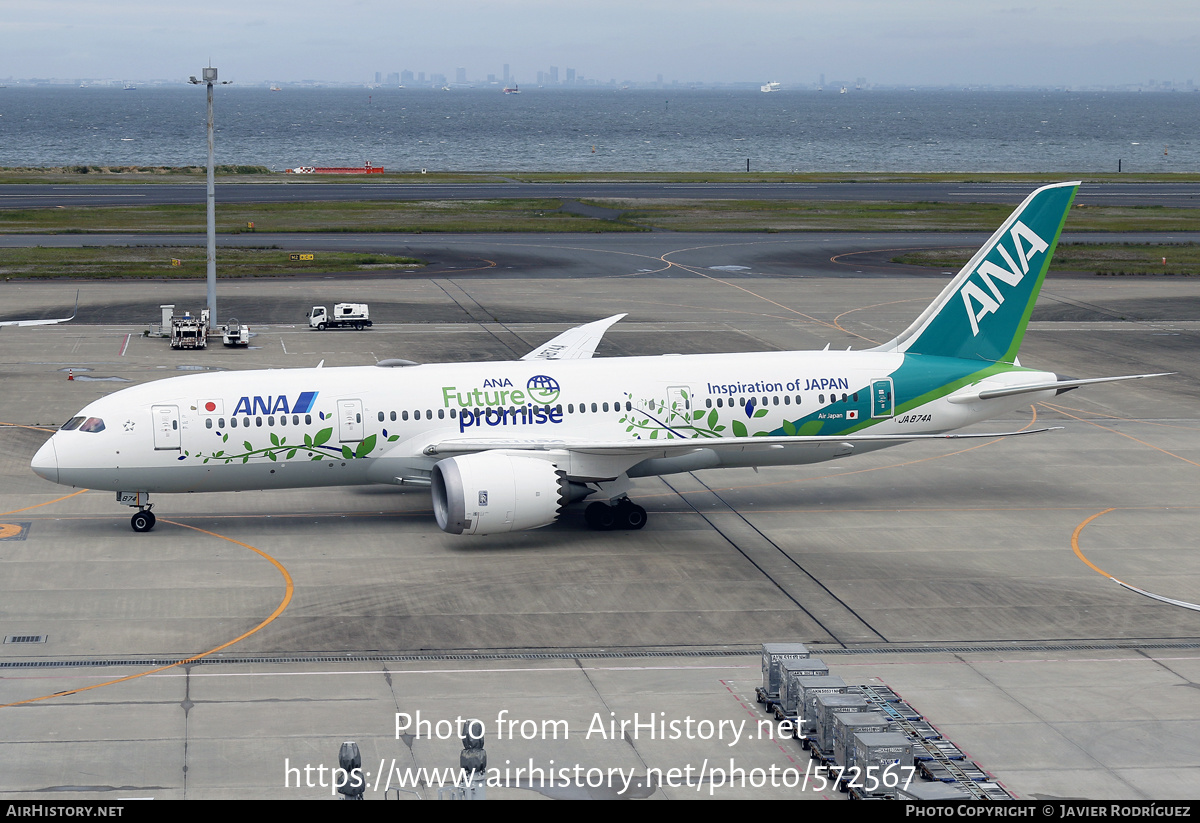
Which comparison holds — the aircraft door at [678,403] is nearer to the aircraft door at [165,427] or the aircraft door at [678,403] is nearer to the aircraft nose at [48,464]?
the aircraft door at [165,427]

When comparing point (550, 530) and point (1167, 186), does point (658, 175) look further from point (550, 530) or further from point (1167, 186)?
point (550, 530)

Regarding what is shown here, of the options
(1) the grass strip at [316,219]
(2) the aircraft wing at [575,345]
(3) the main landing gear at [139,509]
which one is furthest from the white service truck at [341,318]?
(1) the grass strip at [316,219]

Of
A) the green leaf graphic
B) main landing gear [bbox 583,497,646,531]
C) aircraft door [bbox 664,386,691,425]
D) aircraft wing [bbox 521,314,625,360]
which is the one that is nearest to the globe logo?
aircraft door [bbox 664,386,691,425]

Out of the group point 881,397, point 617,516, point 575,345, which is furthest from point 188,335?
point 881,397

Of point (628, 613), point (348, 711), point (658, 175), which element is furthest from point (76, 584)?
point (658, 175)

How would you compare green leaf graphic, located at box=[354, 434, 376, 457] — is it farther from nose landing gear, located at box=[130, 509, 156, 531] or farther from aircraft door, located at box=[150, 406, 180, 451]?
nose landing gear, located at box=[130, 509, 156, 531]

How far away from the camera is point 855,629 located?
1125 inches

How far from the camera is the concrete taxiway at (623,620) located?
2170 centimetres

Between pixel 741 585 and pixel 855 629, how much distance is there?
3.84 meters

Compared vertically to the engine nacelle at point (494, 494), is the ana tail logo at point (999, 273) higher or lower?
higher

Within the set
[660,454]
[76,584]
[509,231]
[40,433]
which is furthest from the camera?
[509,231]

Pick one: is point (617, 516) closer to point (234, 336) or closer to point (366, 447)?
point (366, 447)

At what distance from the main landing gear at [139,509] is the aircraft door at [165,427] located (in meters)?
2.06

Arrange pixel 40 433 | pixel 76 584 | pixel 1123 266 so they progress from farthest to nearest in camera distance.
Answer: pixel 1123 266 < pixel 40 433 < pixel 76 584
